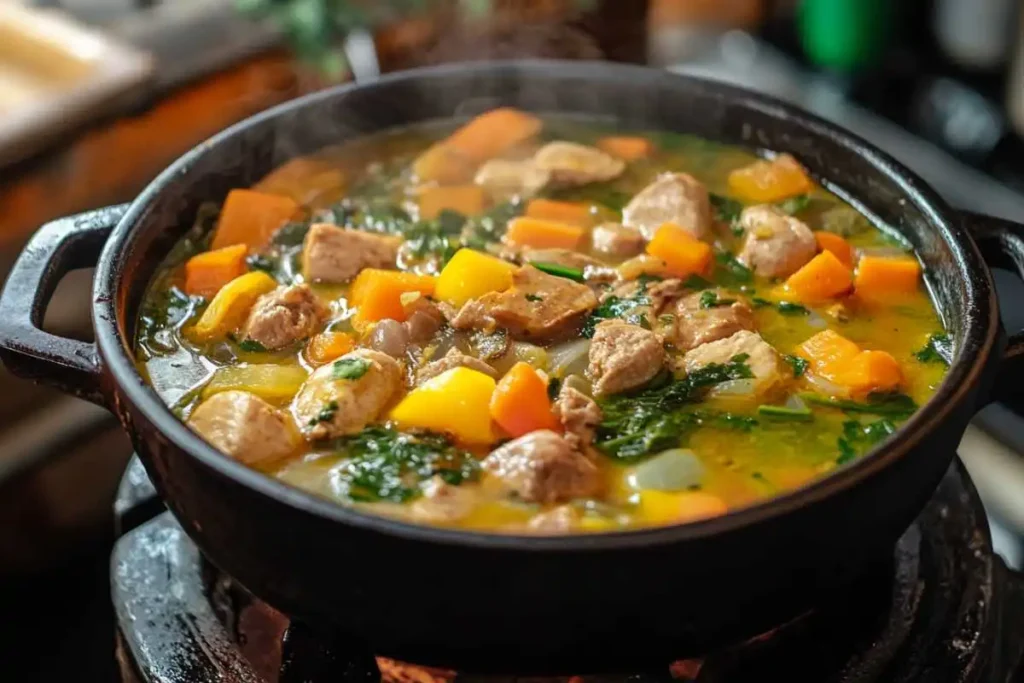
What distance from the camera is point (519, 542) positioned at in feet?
3.81

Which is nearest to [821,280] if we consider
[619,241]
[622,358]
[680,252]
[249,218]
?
[680,252]

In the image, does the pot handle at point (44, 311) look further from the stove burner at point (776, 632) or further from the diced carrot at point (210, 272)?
the stove burner at point (776, 632)

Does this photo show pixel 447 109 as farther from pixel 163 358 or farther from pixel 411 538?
pixel 411 538

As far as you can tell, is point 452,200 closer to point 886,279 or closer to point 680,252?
point 680,252

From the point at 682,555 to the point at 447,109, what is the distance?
1480 millimetres

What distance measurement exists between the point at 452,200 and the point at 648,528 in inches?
46.3

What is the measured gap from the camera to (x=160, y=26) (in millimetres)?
3621

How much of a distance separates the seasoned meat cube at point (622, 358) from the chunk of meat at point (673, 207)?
42 centimetres

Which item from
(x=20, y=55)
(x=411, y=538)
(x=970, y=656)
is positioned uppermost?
(x=411, y=538)

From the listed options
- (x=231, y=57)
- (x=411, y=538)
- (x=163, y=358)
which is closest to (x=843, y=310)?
(x=411, y=538)

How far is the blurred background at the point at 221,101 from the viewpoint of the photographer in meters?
3.08

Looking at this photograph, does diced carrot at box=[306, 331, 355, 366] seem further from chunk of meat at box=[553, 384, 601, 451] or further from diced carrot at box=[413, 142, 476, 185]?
diced carrot at box=[413, 142, 476, 185]

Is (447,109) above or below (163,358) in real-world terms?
above

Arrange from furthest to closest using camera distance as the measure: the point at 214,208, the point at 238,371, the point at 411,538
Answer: the point at 214,208 < the point at 238,371 < the point at 411,538
